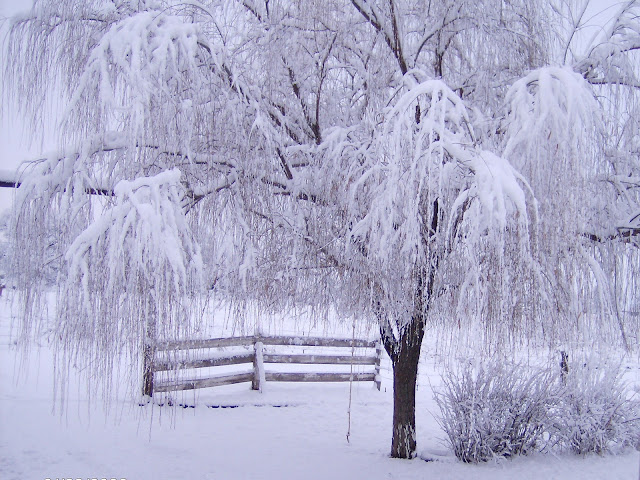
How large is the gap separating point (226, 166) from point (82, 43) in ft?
5.23

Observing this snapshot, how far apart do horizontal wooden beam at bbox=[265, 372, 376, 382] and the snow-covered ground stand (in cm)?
87

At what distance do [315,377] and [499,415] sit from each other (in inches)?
175

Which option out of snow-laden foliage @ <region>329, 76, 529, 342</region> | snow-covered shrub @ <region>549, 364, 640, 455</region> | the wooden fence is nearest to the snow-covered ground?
snow-covered shrub @ <region>549, 364, 640, 455</region>

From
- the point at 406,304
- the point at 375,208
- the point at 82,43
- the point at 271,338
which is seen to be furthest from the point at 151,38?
the point at 271,338

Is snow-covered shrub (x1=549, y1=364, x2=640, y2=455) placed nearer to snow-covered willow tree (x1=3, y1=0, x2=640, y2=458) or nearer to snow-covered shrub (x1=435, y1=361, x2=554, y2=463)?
snow-covered shrub (x1=435, y1=361, x2=554, y2=463)

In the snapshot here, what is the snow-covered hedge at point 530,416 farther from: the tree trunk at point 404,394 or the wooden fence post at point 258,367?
the wooden fence post at point 258,367

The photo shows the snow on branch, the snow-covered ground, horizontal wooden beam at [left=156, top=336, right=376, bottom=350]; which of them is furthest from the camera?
horizontal wooden beam at [left=156, top=336, right=376, bottom=350]

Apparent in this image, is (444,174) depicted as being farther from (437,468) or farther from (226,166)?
(437,468)

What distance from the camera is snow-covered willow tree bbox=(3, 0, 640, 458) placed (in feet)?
10.4

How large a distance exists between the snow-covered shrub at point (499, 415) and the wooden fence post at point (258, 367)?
394 centimetres

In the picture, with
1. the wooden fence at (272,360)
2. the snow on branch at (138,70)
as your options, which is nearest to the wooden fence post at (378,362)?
the wooden fence at (272,360)

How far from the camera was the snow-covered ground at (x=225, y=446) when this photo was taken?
4.97 meters

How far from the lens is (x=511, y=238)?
3252 millimetres

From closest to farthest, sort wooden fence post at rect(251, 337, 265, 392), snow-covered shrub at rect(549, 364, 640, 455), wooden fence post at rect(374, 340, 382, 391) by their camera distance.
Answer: snow-covered shrub at rect(549, 364, 640, 455) → wooden fence post at rect(251, 337, 265, 392) → wooden fence post at rect(374, 340, 382, 391)
